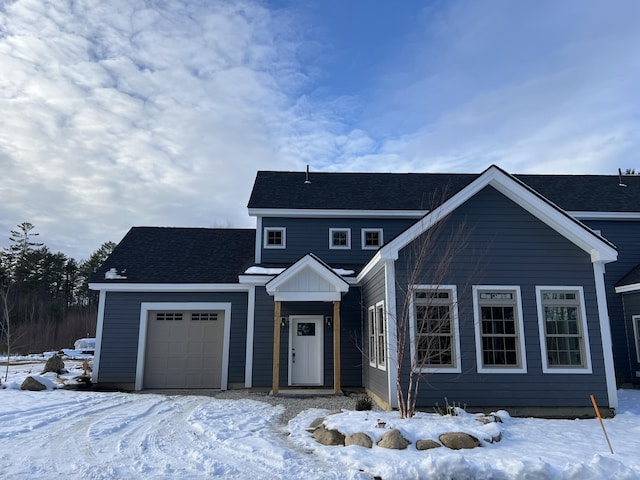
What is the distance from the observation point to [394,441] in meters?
5.73

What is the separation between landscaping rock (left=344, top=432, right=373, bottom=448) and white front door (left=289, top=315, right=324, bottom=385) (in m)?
6.17

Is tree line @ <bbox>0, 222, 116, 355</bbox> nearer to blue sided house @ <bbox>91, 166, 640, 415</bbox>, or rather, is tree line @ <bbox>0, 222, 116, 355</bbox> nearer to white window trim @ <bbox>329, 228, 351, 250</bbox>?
blue sided house @ <bbox>91, 166, 640, 415</bbox>

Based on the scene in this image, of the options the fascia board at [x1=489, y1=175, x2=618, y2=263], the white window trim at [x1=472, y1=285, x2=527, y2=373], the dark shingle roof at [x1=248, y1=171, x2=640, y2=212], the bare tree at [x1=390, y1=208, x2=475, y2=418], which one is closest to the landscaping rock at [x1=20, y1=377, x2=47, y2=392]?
the dark shingle roof at [x1=248, y1=171, x2=640, y2=212]

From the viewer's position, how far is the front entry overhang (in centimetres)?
1090

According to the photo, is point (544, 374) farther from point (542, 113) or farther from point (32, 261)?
point (32, 261)

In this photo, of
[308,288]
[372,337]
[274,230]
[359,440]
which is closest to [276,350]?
[308,288]

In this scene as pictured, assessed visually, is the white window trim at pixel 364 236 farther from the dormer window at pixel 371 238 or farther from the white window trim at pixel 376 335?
the white window trim at pixel 376 335

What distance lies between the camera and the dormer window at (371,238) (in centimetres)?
1351

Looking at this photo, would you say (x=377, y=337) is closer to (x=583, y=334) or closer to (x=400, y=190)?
(x=583, y=334)

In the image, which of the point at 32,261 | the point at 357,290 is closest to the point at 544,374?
the point at 357,290

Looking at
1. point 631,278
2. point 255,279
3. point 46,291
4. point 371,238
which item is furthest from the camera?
point 46,291

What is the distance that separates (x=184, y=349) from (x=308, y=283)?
16.1 ft

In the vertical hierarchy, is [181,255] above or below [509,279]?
above

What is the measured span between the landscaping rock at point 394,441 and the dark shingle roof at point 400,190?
855cm
